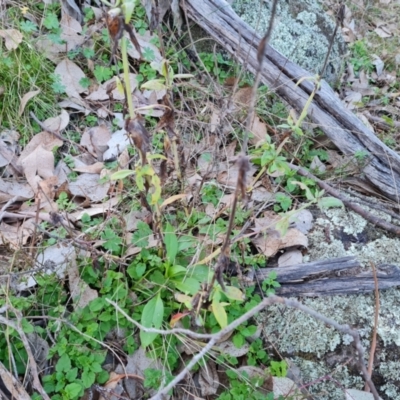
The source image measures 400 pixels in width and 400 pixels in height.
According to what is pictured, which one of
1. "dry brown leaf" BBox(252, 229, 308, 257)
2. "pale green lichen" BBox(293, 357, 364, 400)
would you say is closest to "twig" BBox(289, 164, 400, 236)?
"dry brown leaf" BBox(252, 229, 308, 257)

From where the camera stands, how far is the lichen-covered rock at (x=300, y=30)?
281cm

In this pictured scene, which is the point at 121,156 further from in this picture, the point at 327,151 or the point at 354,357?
the point at 354,357

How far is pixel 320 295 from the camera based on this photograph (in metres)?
1.90

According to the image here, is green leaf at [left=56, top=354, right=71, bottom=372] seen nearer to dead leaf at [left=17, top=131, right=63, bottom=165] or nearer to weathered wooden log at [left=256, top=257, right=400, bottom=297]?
weathered wooden log at [left=256, top=257, right=400, bottom=297]

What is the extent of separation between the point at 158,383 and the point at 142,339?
0.16 meters

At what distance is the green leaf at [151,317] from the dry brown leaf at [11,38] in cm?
160

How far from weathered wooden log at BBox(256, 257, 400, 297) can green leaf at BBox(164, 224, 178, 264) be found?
13.9 inches

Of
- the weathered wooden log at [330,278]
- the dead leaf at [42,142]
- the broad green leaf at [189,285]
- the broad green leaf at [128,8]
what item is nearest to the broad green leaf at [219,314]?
the broad green leaf at [189,285]

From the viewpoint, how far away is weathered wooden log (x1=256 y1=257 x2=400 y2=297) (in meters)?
1.89

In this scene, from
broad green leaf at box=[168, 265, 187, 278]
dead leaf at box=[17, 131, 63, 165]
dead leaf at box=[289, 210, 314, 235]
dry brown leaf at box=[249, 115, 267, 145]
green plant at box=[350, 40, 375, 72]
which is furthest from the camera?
green plant at box=[350, 40, 375, 72]

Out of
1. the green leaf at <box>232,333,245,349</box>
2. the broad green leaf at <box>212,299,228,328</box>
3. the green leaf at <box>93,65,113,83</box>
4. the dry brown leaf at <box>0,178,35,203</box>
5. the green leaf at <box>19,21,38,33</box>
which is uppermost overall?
the green leaf at <box>19,21,38,33</box>

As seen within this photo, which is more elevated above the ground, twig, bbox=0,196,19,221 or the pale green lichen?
twig, bbox=0,196,19,221

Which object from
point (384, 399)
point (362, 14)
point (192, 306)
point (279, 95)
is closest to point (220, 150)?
point (279, 95)

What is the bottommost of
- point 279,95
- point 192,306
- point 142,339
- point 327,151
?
point 142,339
